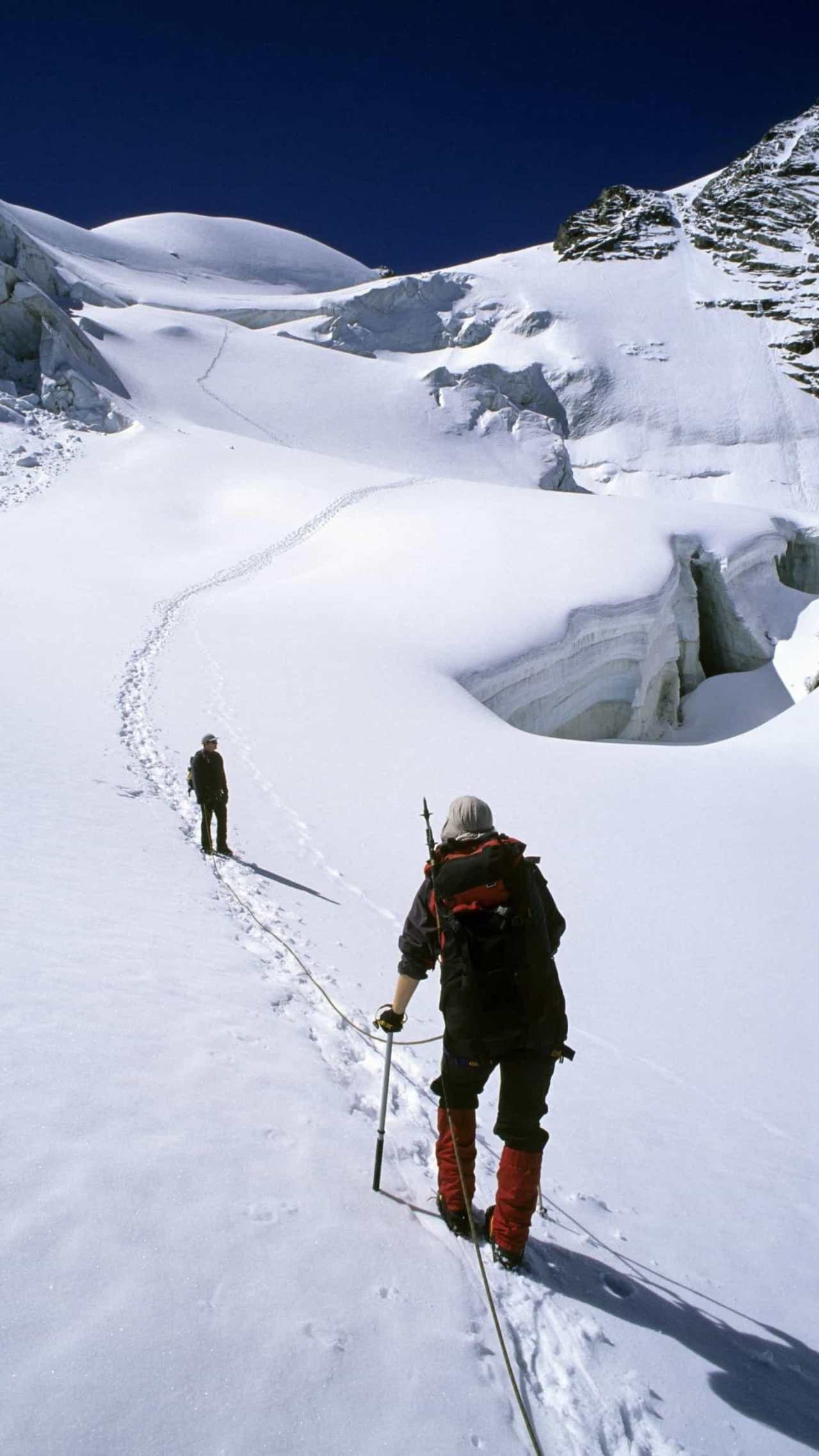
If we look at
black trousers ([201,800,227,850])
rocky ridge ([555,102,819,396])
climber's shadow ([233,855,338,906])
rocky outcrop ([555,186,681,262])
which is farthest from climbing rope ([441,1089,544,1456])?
rocky outcrop ([555,186,681,262])

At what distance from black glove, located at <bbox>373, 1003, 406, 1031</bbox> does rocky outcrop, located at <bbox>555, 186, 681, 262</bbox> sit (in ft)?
383

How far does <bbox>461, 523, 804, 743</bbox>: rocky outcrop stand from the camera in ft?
59.6

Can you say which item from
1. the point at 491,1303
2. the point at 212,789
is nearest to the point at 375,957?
the point at 212,789

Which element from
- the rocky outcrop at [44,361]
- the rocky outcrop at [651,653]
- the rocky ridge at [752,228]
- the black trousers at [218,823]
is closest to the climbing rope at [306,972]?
the black trousers at [218,823]

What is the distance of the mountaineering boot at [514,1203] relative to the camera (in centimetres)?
298

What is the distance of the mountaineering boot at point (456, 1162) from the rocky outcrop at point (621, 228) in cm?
11703

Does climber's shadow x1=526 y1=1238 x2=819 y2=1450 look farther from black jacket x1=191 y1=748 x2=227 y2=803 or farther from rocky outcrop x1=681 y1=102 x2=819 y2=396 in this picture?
rocky outcrop x1=681 y1=102 x2=819 y2=396

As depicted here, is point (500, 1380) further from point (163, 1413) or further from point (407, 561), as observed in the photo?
point (407, 561)

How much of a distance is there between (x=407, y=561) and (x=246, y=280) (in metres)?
102

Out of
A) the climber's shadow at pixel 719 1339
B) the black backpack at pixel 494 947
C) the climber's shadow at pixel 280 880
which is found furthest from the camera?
the climber's shadow at pixel 280 880

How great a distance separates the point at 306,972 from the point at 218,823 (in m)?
2.77

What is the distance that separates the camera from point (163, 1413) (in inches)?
77.2

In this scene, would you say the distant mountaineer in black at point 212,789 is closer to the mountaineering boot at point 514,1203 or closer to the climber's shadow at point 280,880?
the climber's shadow at point 280,880

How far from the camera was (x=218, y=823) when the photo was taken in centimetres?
784
